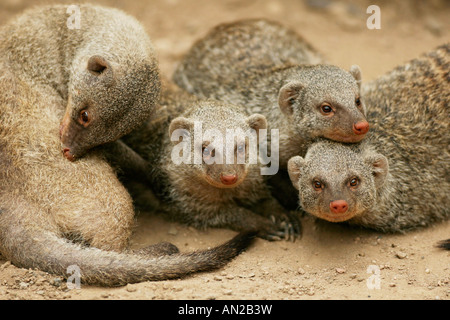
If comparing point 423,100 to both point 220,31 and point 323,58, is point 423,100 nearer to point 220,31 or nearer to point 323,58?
point 323,58

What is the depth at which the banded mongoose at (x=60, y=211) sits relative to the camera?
3490 mm

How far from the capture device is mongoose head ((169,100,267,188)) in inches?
148

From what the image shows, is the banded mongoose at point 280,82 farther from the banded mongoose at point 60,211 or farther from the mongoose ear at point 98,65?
the mongoose ear at point 98,65

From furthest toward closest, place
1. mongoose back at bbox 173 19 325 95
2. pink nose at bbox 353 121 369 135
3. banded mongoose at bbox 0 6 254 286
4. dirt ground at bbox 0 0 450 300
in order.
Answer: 1. mongoose back at bbox 173 19 325 95
2. pink nose at bbox 353 121 369 135
3. banded mongoose at bbox 0 6 254 286
4. dirt ground at bbox 0 0 450 300

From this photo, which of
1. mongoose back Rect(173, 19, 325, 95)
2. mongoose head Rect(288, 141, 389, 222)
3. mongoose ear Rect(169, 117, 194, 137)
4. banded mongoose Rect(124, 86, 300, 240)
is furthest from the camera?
mongoose back Rect(173, 19, 325, 95)

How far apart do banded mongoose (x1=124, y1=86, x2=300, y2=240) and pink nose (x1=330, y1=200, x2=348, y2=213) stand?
0.60 meters

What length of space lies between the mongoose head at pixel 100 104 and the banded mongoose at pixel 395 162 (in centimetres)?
107

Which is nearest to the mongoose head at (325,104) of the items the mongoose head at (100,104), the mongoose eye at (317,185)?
the mongoose eye at (317,185)

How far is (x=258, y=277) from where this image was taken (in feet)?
12.0

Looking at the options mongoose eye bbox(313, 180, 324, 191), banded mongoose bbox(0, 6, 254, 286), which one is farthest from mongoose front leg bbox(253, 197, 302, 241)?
mongoose eye bbox(313, 180, 324, 191)

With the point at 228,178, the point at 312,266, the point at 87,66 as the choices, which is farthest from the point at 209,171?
the point at 87,66

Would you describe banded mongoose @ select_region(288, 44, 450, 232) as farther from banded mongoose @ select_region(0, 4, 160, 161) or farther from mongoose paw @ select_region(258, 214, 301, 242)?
banded mongoose @ select_region(0, 4, 160, 161)

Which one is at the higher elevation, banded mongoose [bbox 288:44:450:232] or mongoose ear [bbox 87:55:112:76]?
mongoose ear [bbox 87:55:112:76]

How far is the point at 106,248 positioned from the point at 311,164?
1348 millimetres
